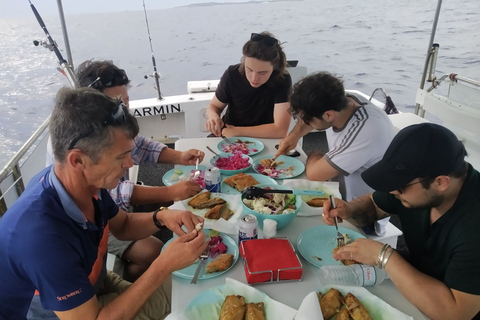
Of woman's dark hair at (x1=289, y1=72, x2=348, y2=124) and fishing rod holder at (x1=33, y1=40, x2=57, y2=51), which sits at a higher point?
fishing rod holder at (x1=33, y1=40, x2=57, y2=51)

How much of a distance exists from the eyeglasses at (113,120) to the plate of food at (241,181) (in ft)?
2.71

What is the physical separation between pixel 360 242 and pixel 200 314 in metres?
0.64

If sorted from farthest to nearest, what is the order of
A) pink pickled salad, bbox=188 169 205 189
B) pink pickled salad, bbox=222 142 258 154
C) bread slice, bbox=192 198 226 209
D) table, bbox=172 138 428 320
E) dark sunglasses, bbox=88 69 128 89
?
pink pickled salad, bbox=222 142 258 154 → pink pickled salad, bbox=188 169 205 189 → dark sunglasses, bbox=88 69 128 89 → bread slice, bbox=192 198 226 209 → table, bbox=172 138 428 320

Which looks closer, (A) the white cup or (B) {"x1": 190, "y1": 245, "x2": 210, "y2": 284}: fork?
(B) {"x1": 190, "y1": 245, "x2": 210, "y2": 284}: fork

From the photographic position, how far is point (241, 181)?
6.12 ft

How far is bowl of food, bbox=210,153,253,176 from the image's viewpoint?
205 centimetres

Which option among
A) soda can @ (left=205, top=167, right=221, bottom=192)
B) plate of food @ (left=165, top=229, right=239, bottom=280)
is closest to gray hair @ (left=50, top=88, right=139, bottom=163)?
plate of food @ (left=165, top=229, right=239, bottom=280)

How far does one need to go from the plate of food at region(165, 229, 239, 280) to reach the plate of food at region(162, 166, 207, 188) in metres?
0.53

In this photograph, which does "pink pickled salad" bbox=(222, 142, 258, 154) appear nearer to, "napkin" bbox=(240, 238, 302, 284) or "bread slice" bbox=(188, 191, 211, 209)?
"bread slice" bbox=(188, 191, 211, 209)

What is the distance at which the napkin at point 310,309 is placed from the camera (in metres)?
1.04

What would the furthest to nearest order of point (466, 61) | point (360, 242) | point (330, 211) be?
point (466, 61) < point (330, 211) < point (360, 242)

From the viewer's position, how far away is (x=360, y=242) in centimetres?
128

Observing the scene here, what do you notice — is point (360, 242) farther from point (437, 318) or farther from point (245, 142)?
point (245, 142)

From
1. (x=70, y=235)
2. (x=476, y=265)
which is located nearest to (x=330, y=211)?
(x=476, y=265)
